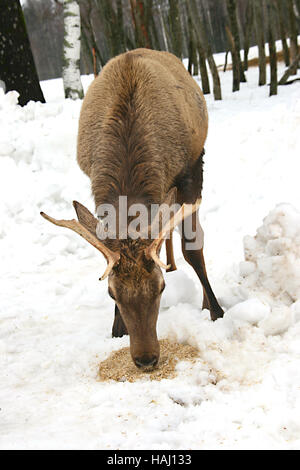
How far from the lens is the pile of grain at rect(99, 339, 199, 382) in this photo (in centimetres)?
275

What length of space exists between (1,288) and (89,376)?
2.02 meters

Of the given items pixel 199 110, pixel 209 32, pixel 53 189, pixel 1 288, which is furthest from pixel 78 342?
pixel 209 32

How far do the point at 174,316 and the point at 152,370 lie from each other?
780 mm

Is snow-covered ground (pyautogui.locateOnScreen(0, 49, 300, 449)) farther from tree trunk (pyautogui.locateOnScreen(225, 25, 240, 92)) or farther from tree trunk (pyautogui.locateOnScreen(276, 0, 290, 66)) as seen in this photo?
tree trunk (pyautogui.locateOnScreen(276, 0, 290, 66))

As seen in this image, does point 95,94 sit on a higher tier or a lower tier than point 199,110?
higher

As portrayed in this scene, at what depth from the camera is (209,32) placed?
3512 cm

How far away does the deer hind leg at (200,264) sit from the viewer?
12.0 feet

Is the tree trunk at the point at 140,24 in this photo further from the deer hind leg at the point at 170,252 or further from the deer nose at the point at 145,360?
the deer nose at the point at 145,360

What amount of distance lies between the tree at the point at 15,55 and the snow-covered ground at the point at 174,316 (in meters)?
1.38

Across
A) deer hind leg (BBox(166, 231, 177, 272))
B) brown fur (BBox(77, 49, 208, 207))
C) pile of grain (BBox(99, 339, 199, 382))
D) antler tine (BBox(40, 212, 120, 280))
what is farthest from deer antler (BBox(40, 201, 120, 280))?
deer hind leg (BBox(166, 231, 177, 272))

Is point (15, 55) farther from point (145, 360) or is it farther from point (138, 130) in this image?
point (145, 360)

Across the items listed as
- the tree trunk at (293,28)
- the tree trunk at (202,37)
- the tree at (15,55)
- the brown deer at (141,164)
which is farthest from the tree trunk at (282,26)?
the brown deer at (141,164)

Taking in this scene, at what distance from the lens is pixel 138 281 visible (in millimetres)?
2535
